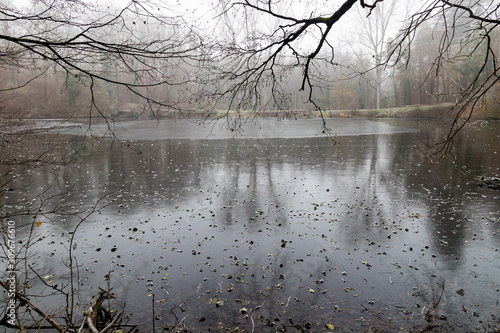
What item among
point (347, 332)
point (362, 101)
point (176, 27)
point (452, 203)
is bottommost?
point (347, 332)

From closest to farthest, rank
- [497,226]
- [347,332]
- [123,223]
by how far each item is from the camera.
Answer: [347,332] → [497,226] → [123,223]

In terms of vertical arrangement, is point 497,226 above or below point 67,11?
below

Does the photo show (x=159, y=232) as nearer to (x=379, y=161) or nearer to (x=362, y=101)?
(x=379, y=161)

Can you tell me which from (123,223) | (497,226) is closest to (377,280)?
(497,226)

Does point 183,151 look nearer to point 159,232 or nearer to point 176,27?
point 159,232

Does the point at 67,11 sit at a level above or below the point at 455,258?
above

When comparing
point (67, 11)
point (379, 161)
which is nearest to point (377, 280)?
point (67, 11)

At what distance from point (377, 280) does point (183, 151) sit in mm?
12783

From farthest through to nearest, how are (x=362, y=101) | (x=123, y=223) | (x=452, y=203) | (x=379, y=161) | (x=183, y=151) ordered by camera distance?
(x=362, y=101)
(x=183, y=151)
(x=379, y=161)
(x=452, y=203)
(x=123, y=223)

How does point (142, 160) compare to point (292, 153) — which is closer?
point (142, 160)

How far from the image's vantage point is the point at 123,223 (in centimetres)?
645

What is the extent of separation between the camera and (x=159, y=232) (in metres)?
6.06

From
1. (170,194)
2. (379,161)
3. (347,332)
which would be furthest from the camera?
(379,161)

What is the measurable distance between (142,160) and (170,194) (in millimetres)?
5420
